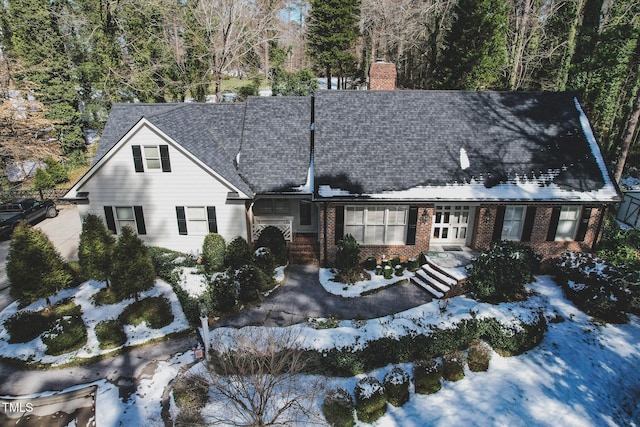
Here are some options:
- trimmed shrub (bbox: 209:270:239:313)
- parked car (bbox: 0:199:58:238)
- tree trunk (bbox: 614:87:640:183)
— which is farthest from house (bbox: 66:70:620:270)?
parked car (bbox: 0:199:58:238)

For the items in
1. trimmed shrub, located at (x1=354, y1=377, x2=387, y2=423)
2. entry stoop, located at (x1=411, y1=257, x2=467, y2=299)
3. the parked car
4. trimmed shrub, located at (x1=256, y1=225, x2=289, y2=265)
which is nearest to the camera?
trimmed shrub, located at (x1=354, y1=377, x2=387, y2=423)

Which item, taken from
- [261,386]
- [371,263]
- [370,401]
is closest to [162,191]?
[371,263]

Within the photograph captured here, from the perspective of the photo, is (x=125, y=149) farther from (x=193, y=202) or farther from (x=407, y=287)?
(x=407, y=287)

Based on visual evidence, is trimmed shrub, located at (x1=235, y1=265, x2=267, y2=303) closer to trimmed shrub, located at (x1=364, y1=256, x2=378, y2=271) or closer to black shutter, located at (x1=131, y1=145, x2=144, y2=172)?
trimmed shrub, located at (x1=364, y1=256, x2=378, y2=271)

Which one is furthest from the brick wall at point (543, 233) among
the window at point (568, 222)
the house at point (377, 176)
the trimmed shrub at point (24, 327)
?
the trimmed shrub at point (24, 327)

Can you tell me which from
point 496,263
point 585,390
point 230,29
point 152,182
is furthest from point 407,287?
point 230,29
